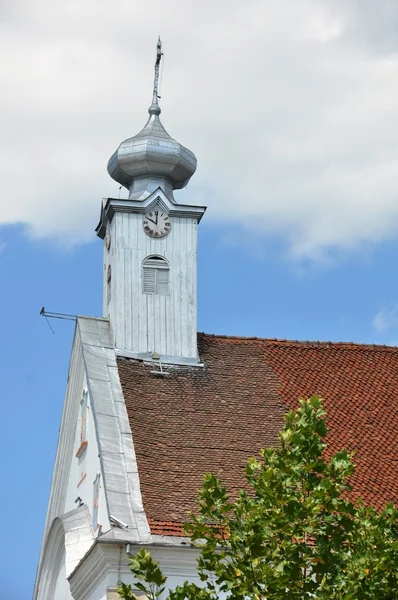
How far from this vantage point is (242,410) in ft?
80.4

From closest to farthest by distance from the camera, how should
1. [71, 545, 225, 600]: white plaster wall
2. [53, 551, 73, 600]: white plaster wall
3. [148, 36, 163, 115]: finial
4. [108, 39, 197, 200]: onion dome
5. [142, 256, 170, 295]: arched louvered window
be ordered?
[71, 545, 225, 600]: white plaster wall, [53, 551, 73, 600]: white plaster wall, [142, 256, 170, 295]: arched louvered window, [108, 39, 197, 200]: onion dome, [148, 36, 163, 115]: finial

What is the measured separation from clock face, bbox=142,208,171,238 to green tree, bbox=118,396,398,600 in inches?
480

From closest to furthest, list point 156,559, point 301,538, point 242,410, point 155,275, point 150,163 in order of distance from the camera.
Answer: point 301,538
point 156,559
point 242,410
point 155,275
point 150,163

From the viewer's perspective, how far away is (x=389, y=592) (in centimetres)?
1492

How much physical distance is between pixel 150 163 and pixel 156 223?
148cm

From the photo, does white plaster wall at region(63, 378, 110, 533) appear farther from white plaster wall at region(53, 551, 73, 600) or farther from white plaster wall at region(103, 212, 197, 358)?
white plaster wall at region(103, 212, 197, 358)

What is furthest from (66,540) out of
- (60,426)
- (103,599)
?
(60,426)

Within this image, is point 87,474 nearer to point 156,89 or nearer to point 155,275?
point 155,275

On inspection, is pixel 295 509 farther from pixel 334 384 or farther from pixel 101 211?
pixel 101 211

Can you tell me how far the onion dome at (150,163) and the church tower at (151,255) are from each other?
0.02 meters

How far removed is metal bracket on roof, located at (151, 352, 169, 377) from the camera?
25.4m

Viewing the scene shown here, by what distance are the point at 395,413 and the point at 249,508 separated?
406 inches

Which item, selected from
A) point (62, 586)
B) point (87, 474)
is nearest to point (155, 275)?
point (87, 474)

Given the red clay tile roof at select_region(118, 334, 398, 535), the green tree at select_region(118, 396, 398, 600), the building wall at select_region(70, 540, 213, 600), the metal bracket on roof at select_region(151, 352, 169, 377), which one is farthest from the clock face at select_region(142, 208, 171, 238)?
the green tree at select_region(118, 396, 398, 600)
